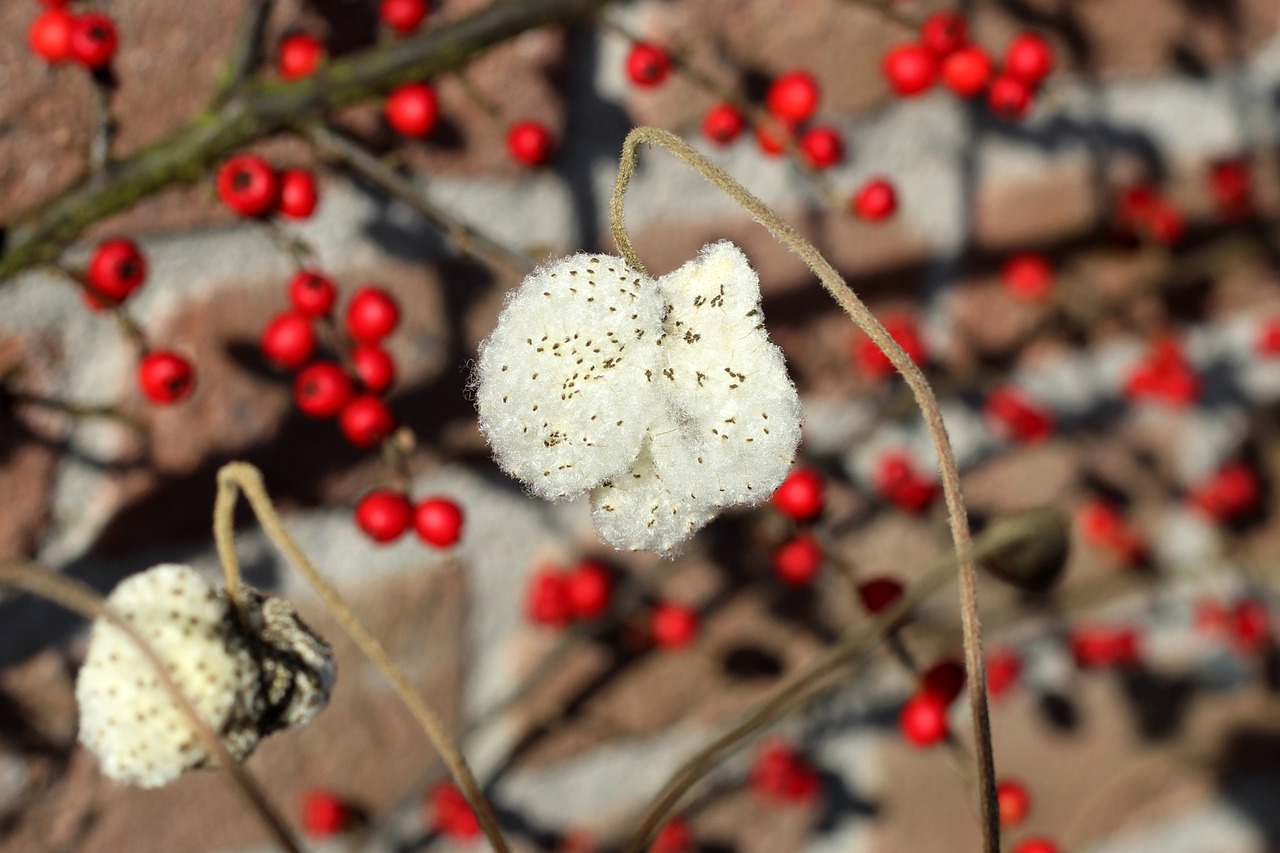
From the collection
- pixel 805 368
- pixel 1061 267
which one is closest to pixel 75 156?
pixel 805 368

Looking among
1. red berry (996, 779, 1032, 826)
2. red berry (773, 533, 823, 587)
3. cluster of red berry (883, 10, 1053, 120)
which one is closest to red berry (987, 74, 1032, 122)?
cluster of red berry (883, 10, 1053, 120)

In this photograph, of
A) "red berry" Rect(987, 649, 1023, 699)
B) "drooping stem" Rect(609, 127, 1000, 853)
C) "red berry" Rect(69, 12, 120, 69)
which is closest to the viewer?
"drooping stem" Rect(609, 127, 1000, 853)

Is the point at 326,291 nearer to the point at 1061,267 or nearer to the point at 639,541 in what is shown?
the point at 639,541

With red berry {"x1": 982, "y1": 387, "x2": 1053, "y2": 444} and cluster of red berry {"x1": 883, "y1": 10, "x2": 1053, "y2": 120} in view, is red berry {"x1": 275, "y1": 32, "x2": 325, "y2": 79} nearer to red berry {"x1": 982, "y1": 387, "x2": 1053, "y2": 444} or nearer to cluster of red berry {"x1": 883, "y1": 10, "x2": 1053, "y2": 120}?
cluster of red berry {"x1": 883, "y1": 10, "x2": 1053, "y2": 120}

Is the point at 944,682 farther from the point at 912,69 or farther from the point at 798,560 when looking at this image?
the point at 912,69

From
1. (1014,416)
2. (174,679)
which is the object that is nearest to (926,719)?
(1014,416)

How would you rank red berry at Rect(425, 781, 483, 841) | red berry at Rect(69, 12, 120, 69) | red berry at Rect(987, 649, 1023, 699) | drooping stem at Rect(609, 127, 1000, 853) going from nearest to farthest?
drooping stem at Rect(609, 127, 1000, 853) → red berry at Rect(69, 12, 120, 69) → red berry at Rect(425, 781, 483, 841) → red berry at Rect(987, 649, 1023, 699)

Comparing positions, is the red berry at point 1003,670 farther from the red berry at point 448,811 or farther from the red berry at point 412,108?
the red berry at point 412,108

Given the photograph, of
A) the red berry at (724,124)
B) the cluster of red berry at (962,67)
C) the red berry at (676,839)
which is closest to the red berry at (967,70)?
the cluster of red berry at (962,67)
